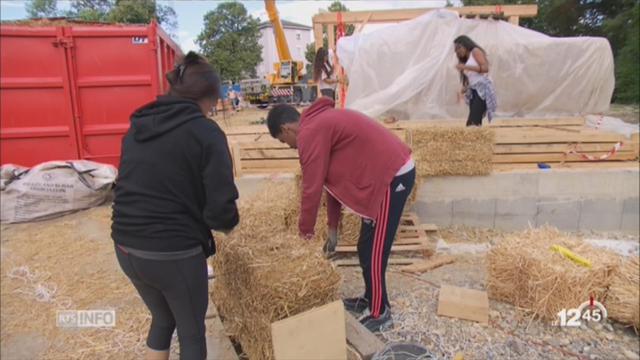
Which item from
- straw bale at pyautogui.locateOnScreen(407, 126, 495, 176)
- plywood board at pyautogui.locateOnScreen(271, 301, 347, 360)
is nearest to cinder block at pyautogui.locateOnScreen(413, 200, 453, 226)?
straw bale at pyautogui.locateOnScreen(407, 126, 495, 176)

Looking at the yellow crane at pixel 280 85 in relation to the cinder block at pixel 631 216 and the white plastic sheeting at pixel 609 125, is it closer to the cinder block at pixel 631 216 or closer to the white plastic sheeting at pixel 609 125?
the white plastic sheeting at pixel 609 125

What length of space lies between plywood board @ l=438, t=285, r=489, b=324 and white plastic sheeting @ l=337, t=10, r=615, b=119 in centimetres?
436

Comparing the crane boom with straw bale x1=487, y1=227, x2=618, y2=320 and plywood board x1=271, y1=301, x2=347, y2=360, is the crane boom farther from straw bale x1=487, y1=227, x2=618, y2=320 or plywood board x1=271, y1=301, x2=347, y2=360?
plywood board x1=271, y1=301, x2=347, y2=360

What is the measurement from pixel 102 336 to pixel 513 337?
107 inches

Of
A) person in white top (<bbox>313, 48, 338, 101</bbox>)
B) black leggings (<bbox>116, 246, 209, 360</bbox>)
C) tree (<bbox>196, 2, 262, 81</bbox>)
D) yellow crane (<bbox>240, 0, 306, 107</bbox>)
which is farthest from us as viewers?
yellow crane (<bbox>240, 0, 306, 107</bbox>)

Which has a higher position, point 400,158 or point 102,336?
point 400,158

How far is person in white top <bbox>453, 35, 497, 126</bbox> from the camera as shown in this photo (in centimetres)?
527

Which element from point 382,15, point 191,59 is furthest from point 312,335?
point 382,15

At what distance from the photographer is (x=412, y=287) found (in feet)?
12.1

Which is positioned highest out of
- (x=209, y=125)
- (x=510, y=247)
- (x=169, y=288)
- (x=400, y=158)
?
(x=209, y=125)

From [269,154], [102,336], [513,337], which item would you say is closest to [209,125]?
[102,336]

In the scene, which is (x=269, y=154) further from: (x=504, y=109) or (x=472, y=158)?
(x=504, y=109)

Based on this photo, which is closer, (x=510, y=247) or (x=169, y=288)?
(x=169, y=288)

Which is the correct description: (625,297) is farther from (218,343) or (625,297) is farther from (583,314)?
(218,343)
